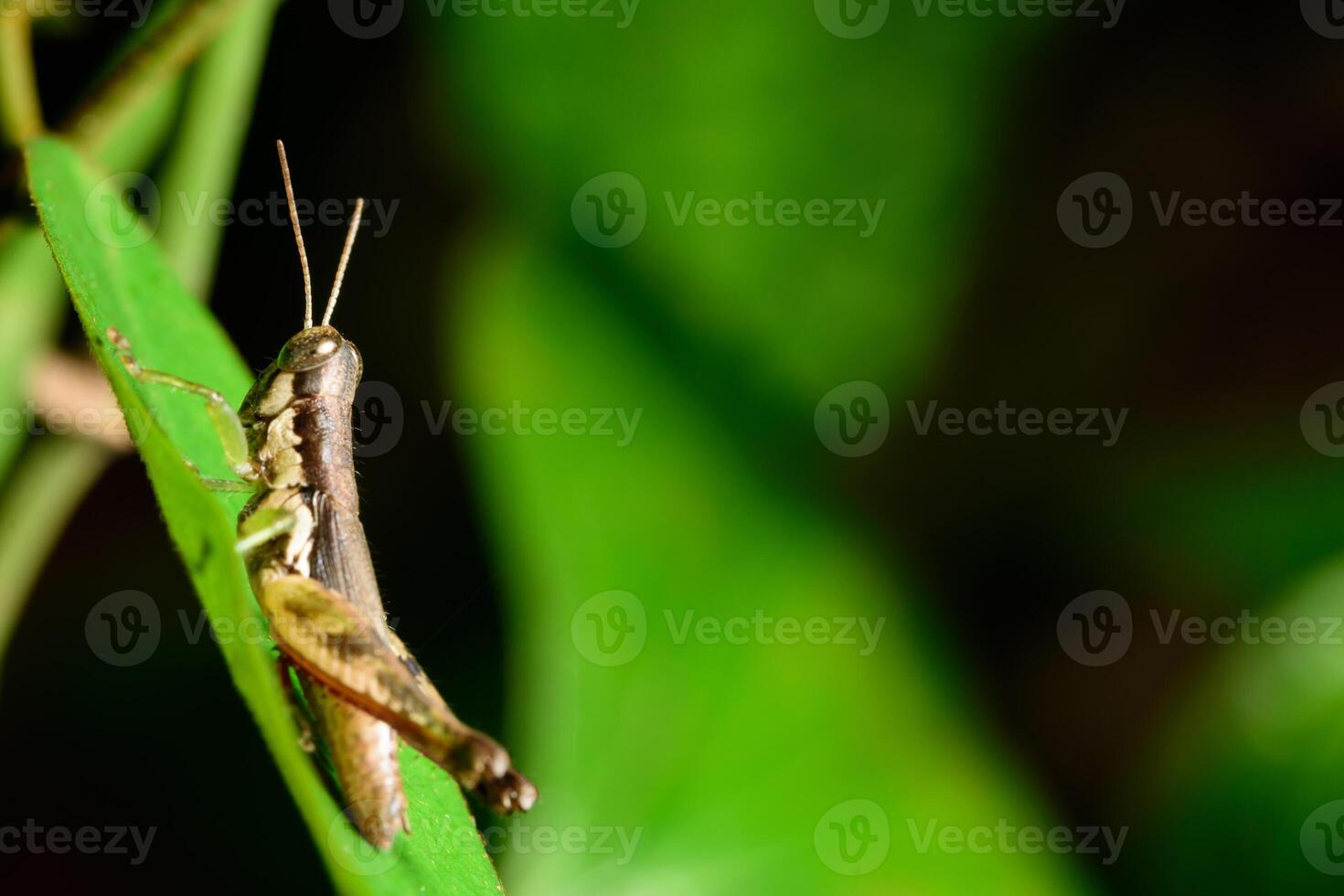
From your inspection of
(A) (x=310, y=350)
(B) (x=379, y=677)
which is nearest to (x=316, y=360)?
(A) (x=310, y=350)

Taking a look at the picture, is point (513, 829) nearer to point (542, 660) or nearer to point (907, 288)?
point (542, 660)

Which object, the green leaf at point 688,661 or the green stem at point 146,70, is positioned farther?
the green leaf at point 688,661

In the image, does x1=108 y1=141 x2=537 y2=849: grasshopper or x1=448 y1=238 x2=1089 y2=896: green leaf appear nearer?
x1=108 y1=141 x2=537 y2=849: grasshopper

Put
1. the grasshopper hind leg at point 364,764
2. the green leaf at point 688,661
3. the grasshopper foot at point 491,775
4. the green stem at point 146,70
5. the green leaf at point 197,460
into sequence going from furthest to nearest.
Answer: the green leaf at point 688,661 → the green stem at point 146,70 → the grasshopper foot at point 491,775 → the grasshopper hind leg at point 364,764 → the green leaf at point 197,460

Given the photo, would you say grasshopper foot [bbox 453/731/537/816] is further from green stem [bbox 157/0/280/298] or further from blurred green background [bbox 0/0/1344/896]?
green stem [bbox 157/0/280/298]

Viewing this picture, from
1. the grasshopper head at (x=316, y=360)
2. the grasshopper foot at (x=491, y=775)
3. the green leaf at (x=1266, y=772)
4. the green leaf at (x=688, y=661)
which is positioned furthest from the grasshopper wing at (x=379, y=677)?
the green leaf at (x=1266, y=772)

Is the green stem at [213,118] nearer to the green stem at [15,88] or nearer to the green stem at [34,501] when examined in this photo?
the green stem at [15,88]

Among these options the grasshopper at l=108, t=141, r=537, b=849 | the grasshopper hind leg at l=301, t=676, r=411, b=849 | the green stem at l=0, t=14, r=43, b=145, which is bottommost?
the grasshopper hind leg at l=301, t=676, r=411, b=849

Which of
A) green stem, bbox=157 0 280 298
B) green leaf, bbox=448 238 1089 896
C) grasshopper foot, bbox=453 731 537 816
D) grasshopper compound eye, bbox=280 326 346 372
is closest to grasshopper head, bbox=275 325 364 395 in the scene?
grasshopper compound eye, bbox=280 326 346 372
